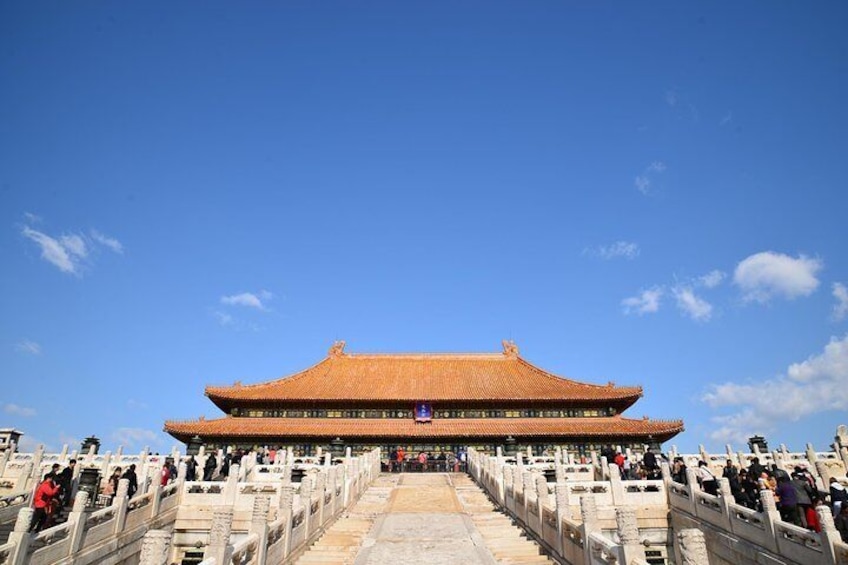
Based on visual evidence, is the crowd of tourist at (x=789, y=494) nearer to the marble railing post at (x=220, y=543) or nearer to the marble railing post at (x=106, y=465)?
the marble railing post at (x=220, y=543)

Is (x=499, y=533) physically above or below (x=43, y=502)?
below

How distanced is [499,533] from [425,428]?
20.6m

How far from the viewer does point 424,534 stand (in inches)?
507

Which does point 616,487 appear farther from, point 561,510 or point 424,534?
point 424,534

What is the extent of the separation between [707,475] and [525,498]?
6.48 meters

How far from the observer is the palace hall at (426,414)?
32.6 metres

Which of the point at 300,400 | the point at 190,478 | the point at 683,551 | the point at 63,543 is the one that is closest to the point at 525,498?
the point at 683,551

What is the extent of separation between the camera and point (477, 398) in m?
34.9

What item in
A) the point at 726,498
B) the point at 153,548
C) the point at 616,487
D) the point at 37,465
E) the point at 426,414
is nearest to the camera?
the point at 153,548

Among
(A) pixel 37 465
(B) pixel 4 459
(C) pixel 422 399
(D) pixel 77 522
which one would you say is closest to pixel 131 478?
(D) pixel 77 522

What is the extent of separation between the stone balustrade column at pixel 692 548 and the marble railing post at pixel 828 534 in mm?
4632

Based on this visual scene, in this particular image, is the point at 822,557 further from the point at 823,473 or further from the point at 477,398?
the point at 477,398

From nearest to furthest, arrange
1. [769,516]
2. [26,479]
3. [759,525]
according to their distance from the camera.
Answer: [769,516] < [759,525] < [26,479]

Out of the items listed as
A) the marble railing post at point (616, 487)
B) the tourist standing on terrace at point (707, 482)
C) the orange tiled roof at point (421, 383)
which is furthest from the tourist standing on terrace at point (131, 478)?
the orange tiled roof at point (421, 383)
